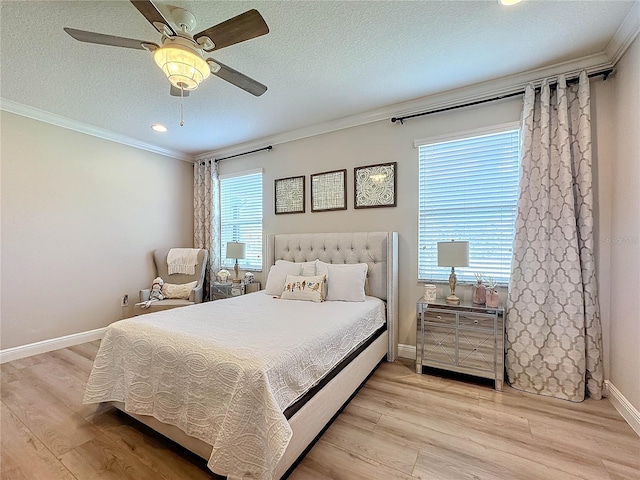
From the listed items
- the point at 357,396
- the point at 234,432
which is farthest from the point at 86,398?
the point at 357,396

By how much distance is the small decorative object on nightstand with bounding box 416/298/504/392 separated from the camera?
2.38 metres

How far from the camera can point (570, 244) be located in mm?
2252

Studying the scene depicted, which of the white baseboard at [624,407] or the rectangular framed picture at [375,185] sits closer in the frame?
the white baseboard at [624,407]

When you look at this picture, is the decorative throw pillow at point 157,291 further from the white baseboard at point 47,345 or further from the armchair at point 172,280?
the white baseboard at point 47,345

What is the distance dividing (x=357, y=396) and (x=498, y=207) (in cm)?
220

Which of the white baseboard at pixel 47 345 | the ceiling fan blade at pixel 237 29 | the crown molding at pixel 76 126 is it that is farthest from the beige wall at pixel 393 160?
the white baseboard at pixel 47 345

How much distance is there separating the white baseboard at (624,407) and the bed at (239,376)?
5.83ft

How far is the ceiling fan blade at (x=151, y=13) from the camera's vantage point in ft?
4.43

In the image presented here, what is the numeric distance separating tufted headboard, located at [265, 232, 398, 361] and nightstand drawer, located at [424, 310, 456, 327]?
42 cm

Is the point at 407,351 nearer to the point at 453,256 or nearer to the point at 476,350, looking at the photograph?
the point at 476,350

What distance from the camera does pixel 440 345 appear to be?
2.59 metres

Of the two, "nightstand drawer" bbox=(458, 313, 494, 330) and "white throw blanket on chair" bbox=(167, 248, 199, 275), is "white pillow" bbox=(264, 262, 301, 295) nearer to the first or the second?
"white throw blanket on chair" bbox=(167, 248, 199, 275)

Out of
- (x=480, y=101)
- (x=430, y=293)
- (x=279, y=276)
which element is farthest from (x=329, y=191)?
(x=480, y=101)

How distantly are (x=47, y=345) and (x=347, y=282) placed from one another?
3.57 meters
